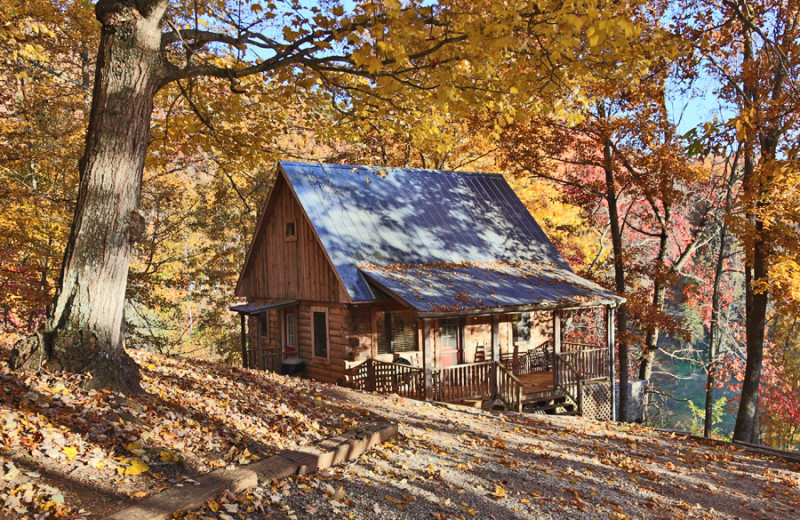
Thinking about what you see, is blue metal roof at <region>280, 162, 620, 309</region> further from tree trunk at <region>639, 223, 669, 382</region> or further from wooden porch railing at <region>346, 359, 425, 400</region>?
tree trunk at <region>639, 223, 669, 382</region>

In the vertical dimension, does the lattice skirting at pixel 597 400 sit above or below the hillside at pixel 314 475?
below

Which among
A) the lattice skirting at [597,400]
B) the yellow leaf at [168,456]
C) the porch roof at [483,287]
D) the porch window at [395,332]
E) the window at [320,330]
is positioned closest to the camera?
the yellow leaf at [168,456]

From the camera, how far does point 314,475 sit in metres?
5.56

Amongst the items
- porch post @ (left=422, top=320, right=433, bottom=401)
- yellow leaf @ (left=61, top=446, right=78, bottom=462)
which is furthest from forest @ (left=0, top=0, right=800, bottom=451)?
porch post @ (left=422, top=320, right=433, bottom=401)

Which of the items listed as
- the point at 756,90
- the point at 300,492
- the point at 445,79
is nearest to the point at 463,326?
the point at 756,90

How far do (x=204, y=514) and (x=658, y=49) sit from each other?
27.0ft

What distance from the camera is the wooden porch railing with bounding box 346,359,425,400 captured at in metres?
14.1

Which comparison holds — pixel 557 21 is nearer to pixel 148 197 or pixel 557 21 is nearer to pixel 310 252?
pixel 310 252

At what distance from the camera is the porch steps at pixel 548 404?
51.2 ft

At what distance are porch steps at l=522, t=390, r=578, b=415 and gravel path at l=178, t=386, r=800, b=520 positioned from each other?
418 cm

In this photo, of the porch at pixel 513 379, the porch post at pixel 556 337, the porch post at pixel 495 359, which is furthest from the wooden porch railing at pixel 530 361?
the porch post at pixel 495 359

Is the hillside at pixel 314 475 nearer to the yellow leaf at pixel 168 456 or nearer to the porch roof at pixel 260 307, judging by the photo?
the yellow leaf at pixel 168 456

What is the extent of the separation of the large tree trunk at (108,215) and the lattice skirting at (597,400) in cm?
1402

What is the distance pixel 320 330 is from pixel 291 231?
3.36 meters
